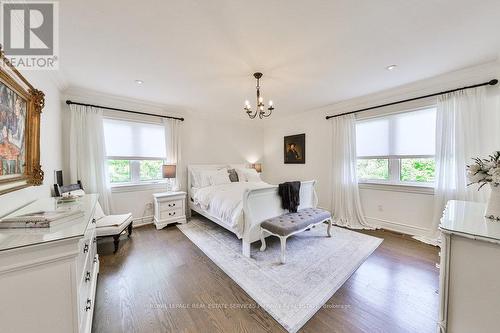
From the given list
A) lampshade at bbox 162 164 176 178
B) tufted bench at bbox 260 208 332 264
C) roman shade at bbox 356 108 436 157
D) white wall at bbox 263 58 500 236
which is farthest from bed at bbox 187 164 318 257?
roman shade at bbox 356 108 436 157

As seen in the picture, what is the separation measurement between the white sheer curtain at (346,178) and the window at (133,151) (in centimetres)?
376

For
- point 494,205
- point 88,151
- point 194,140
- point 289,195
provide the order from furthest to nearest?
point 194,140
point 88,151
point 289,195
point 494,205

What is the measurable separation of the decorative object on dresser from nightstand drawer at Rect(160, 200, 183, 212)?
4.00 meters

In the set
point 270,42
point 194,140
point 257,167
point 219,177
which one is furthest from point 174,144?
point 270,42

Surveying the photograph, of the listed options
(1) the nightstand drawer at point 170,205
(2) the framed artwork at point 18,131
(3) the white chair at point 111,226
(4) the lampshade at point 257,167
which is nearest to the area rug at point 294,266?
(1) the nightstand drawer at point 170,205

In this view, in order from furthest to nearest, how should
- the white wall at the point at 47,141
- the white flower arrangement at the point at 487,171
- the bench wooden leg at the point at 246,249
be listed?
the bench wooden leg at the point at 246,249
the white wall at the point at 47,141
the white flower arrangement at the point at 487,171

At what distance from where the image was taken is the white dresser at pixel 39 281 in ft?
2.77

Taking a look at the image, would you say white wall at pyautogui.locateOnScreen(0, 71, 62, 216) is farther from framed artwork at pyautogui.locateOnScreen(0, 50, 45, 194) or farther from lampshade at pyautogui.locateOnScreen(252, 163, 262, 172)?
lampshade at pyautogui.locateOnScreen(252, 163, 262, 172)

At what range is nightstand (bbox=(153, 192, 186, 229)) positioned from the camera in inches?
139

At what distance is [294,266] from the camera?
86.9 inches

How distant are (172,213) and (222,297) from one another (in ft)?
7.66

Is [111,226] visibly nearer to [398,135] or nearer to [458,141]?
[398,135]

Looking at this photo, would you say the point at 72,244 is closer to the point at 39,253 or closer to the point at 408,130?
the point at 39,253

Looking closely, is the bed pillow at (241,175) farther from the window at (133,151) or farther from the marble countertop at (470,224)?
the marble countertop at (470,224)
